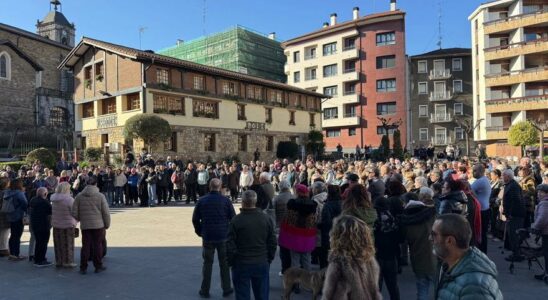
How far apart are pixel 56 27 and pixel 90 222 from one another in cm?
6614

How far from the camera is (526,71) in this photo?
38.3 metres

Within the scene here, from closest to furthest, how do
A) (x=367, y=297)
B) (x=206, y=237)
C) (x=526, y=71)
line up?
1. (x=367, y=297)
2. (x=206, y=237)
3. (x=526, y=71)

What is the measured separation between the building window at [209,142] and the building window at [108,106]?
741cm

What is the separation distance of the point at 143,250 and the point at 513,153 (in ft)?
126

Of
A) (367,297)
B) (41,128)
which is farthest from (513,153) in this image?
(41,128)

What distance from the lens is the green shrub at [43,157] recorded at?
73.6 ft

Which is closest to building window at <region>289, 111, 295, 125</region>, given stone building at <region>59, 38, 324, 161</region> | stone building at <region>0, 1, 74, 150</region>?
stone building at <region>59, 38, 324, 161</region>

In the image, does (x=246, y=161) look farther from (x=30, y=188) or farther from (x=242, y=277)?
(x=242, y=277)

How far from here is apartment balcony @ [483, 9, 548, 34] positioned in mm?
37562

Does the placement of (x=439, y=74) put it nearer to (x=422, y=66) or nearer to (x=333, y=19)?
(x=422, y=66)

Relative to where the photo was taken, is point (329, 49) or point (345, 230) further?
point (329, 49)

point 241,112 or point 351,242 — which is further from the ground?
point 241,112

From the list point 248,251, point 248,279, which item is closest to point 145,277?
point 248,279

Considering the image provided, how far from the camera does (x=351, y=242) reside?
3119 millimetres
